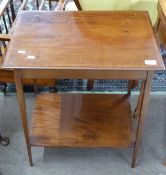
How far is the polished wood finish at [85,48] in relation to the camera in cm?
87

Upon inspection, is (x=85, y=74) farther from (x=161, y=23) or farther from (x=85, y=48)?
(x=161, y=23)

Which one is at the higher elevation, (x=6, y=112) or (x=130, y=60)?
(x=130, y=60)

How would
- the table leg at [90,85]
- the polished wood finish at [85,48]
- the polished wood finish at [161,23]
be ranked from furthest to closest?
1. the table leg at [90,85]
2. the polished wood finish at [161,23]
3. the polished wood finish at [85,48]

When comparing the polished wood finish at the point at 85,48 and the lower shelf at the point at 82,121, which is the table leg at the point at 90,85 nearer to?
the lower shelf at the point at 82,121

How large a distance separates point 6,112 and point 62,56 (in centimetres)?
80

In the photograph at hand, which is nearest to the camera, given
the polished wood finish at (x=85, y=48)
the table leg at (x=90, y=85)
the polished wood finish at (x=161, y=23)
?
the polished wood finish at (x=85, y=48)

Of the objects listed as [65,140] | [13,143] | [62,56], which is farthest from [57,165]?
[62,56]

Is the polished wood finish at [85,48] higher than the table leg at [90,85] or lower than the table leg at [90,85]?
higher

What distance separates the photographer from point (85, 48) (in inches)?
37.0

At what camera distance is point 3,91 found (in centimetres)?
166

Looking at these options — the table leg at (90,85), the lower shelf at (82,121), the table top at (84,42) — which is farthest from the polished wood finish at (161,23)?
the table leg at (90,85)

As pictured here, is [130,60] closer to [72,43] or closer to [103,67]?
[103,67]

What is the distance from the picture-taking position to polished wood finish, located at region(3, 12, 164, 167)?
2.84 ft

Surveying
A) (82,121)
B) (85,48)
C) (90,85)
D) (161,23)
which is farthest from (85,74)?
(90,85)
